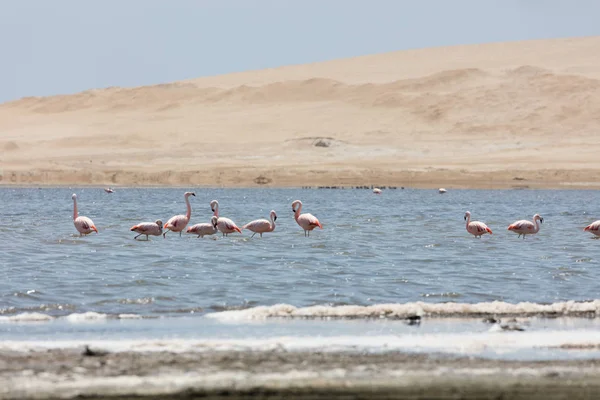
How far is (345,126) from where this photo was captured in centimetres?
7838

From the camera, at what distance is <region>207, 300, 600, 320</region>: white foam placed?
1066 centimetres

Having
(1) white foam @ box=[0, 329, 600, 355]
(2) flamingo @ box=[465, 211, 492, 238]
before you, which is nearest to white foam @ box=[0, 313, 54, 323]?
(1) white foam @ box=[0, 329, 600, 355]

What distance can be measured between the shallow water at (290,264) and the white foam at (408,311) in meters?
0.67

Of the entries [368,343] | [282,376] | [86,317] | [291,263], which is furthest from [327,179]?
[282,376]

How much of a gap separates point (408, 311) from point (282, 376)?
3862mm

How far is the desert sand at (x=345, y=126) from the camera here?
173ft

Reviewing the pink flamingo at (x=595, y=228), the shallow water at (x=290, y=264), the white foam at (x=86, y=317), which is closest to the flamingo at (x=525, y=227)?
the shallow water at (x=290, y=264)

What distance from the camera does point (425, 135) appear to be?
2844 inches

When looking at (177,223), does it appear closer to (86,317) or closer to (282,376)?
(86,317)

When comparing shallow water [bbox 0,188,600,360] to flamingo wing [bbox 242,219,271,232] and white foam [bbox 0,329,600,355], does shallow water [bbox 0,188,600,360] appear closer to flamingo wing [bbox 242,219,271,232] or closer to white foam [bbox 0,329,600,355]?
flamingo wing [bbox 242,219,271,232]

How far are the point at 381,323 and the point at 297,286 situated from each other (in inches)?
134

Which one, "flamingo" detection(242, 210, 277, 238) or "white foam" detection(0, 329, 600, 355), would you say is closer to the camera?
"white foam" detection(0, 329, 600, 355)

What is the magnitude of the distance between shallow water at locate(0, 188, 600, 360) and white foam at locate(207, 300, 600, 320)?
666mm

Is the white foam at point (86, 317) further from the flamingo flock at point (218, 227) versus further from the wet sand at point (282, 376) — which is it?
the flamingo flock at point (218, 227)
